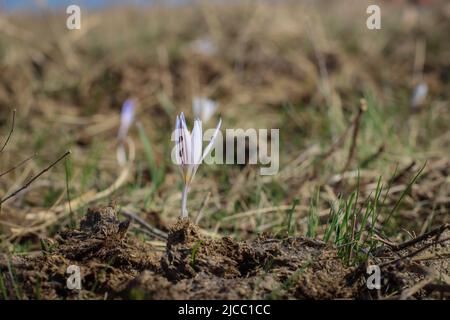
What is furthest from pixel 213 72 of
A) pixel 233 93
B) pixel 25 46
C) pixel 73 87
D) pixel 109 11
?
pixel 109 11

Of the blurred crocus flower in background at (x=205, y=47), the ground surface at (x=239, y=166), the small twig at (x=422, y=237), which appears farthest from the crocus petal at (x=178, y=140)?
the blurred crocus flower in background at (x=205, y=47)

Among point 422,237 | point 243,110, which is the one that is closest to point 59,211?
point 422,237

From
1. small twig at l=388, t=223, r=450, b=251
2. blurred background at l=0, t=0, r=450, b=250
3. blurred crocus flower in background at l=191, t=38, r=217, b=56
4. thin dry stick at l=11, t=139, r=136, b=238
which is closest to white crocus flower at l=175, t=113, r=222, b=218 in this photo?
blurred background at l=0, t=0, r=450, b=250

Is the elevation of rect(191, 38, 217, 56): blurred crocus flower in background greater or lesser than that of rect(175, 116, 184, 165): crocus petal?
greater

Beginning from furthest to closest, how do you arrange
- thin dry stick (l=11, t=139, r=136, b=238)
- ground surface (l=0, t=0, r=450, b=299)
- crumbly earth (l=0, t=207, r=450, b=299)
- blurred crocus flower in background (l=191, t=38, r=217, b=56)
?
blurred crocus flower in background (l=191, t=38, r=217, b=56) → thin dry stick (l=11, t=139, r=136, b=238) → ground surface (l=0, t=0, r=450, b=299) → crumbly earth (l=0, t=207, r=450, b=299)

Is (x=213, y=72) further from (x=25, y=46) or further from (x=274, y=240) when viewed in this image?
(x=274, y=240)

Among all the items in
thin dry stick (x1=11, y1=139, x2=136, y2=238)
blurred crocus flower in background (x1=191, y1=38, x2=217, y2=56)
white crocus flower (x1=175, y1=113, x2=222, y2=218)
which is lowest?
thin dry stick (x1=11, y1=139, x2=136, y2=238)

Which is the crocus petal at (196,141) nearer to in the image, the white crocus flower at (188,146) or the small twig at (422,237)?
the white crocus flower at (188,146)

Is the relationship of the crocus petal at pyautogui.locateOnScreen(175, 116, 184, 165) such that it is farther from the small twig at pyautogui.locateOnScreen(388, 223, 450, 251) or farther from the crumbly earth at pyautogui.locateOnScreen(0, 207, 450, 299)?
the small twig at pyautogui.locateOnScreen(388, 223, 450, 251)

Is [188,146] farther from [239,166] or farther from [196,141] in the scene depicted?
[239,166]
